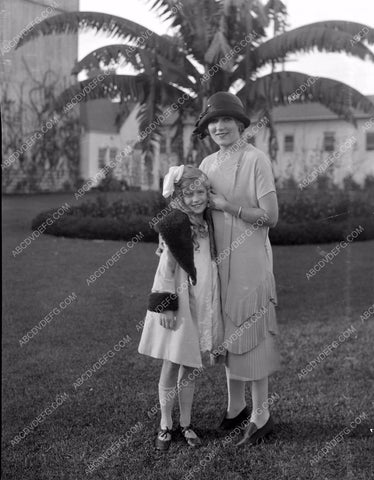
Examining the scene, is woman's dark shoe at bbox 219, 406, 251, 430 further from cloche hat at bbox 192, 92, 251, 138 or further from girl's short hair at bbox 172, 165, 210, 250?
cloche hat at bbox 192, 92, 251, 138

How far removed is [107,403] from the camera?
390cm

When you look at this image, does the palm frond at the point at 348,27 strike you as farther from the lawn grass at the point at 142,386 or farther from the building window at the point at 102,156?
the building window at the point at 102,156

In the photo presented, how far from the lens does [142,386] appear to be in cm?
421

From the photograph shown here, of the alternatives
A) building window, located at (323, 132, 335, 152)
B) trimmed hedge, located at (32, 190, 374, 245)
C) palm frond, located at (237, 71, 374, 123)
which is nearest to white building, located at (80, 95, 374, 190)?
building window, located at (323, 132, 335, 152)

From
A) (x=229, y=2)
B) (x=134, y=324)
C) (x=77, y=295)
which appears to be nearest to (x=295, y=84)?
(x=229, y=2)

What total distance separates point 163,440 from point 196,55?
9.17 feet

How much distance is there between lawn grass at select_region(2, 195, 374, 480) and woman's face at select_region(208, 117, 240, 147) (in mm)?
888

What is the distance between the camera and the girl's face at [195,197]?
2797mm

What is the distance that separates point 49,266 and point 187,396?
6061 millimetres

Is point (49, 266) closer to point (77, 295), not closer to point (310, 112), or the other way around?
point (77, 295)

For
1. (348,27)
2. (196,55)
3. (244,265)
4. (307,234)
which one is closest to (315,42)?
(348,27)

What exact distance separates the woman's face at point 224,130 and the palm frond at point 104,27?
1680 mm

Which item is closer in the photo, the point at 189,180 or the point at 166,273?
the point at 189,180

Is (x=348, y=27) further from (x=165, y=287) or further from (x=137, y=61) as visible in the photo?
(x=165, y=287)
